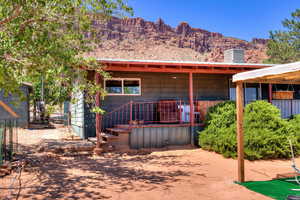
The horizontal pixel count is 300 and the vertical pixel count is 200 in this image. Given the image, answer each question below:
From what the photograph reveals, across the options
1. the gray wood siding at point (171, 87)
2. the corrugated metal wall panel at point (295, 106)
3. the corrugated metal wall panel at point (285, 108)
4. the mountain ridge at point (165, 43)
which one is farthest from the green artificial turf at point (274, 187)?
the mountain ridge at point (165, 43)

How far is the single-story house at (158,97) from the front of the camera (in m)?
9.83

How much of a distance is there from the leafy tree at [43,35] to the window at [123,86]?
3.68 metres

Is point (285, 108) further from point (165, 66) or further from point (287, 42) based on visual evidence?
point (287, 42)

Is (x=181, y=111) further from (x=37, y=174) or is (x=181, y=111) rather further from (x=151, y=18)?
(x=151, y=18)

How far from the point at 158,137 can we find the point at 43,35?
207 inches

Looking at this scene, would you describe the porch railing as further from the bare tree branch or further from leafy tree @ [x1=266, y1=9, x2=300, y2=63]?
leafy tree @ [x1=266, y1=9, x2=300, y2=63]

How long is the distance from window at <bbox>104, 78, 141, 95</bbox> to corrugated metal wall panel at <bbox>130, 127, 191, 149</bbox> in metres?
2.05

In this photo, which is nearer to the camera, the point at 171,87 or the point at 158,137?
the point at 158,137

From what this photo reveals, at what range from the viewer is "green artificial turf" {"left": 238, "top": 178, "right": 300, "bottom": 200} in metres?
4.93

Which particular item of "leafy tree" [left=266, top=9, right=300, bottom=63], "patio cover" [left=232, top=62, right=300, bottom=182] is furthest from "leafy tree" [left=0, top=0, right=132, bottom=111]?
"leafy tree" [left=266, top=9, right=300, bottom=63]

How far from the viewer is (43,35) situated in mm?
6484

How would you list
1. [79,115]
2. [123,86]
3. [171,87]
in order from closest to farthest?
[123,86]
[171,87]
[79,115]

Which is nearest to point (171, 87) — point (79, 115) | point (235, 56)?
point (79, 115)

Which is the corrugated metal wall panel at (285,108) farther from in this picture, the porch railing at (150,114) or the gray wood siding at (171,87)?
the porch railing at (150,114)
